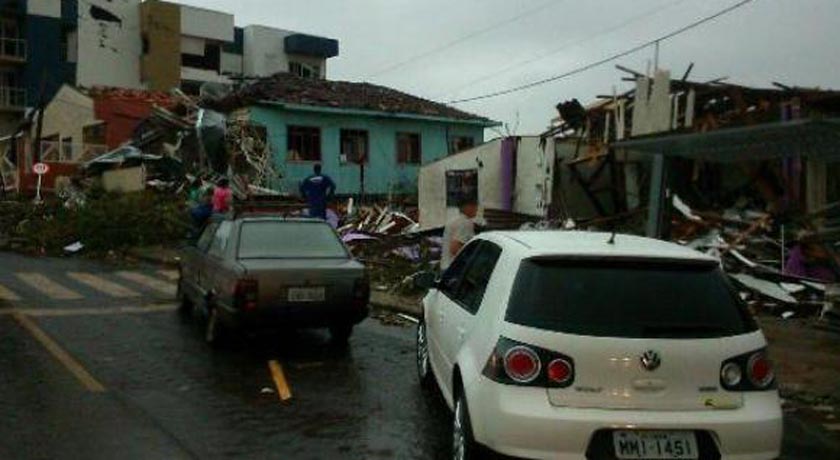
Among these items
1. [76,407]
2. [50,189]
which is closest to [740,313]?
[76,407]

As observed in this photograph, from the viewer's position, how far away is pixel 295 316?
959 centimetres

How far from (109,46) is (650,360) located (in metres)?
63.6

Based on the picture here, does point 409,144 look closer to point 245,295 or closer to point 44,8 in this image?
point 245,295

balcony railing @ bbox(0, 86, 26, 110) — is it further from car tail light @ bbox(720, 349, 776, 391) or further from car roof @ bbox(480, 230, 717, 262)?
car tail light @ bbox(720, 349, 776, 391)

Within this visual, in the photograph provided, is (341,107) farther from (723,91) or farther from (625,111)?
(723,91)

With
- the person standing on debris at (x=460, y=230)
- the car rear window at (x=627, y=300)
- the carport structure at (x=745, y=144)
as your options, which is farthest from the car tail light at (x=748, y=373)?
the person standing on debris at (x=460, y=230)

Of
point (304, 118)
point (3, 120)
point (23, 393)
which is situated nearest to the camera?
point (23, 393)

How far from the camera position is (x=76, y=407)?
7.16 m

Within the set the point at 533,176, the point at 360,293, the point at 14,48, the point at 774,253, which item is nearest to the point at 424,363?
the point at 360,293

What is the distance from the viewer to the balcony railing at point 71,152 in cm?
3868

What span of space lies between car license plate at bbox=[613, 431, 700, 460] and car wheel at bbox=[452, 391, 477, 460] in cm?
84

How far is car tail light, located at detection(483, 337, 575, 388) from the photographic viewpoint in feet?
15.4

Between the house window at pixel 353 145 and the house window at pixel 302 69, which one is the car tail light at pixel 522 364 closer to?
the house window at pixel 353 145

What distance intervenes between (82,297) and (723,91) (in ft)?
42.3
